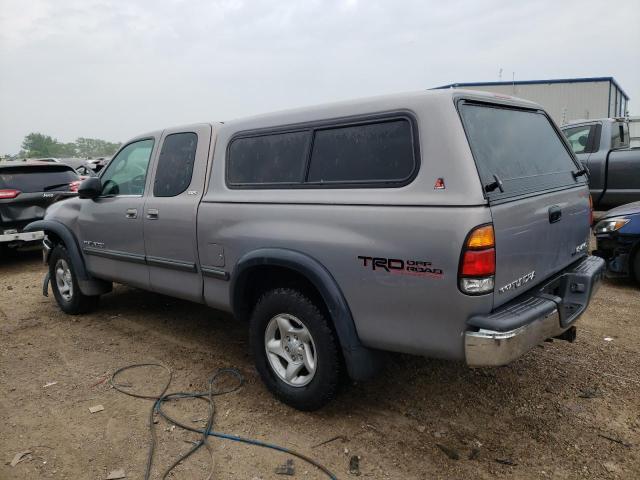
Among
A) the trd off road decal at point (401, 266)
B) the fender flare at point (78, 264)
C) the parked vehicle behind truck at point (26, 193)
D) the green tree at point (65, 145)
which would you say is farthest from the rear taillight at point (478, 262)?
the green tree at point (65, 145)

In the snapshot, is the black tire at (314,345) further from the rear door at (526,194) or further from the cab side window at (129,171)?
the cab side window at (129,171)

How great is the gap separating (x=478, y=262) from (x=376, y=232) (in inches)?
21.5

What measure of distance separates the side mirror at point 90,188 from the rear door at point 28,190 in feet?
12.2

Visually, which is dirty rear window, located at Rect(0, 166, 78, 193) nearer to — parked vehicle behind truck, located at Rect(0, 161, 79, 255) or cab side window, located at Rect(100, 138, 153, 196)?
parked vehicle behind truck, located at Rect(0, 161, 79, 255)

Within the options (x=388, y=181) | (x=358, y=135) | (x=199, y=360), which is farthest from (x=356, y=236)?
(x=199, y=360)

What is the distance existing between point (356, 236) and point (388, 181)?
1.12 feet

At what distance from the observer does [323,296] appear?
2.89 metres

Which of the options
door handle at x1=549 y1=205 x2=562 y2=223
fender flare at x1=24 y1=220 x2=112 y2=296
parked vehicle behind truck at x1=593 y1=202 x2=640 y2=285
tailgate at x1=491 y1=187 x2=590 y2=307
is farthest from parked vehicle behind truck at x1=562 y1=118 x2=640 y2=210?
fender flare at x1=24 y1=220 x2=112 y2=296

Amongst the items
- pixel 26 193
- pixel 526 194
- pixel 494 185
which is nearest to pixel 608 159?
pixel 526 194

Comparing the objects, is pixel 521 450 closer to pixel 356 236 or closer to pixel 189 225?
pixel 356 236

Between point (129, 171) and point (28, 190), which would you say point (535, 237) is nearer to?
point (129, 171)

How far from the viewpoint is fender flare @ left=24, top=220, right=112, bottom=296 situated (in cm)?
505

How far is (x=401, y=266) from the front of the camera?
256 centimetres

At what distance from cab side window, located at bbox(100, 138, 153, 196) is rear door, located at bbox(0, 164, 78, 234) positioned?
12.2ft
